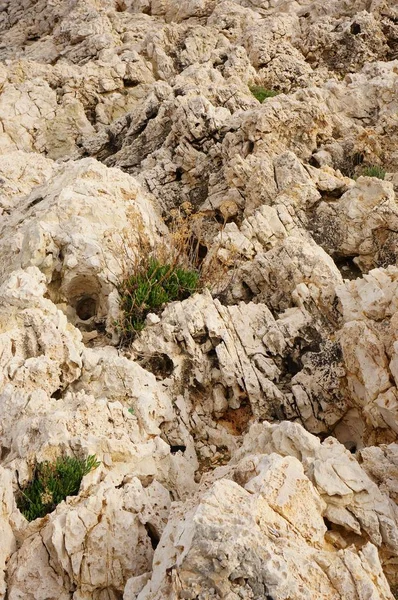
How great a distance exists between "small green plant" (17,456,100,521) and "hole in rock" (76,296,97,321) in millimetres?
3702

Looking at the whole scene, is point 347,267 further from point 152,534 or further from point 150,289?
point 152,534

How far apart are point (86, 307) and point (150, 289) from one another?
66.4 inches

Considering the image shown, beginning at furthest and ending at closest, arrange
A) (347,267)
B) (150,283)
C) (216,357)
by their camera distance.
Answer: (347,267), (150,283), (216,357)

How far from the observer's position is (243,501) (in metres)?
4.46

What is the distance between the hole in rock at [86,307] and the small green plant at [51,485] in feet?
12.1

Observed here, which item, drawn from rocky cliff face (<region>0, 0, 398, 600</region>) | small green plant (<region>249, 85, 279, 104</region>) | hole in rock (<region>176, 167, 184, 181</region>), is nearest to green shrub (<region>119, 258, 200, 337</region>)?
rocky cliff face (<region>0, 0, 398, 600</region>)

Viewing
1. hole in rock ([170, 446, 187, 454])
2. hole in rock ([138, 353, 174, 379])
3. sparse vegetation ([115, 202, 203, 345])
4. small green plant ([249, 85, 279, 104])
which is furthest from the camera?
small green plant ([249, 85, 279, 104])

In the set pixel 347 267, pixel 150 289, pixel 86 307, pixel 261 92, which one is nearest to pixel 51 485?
pixel 150 289

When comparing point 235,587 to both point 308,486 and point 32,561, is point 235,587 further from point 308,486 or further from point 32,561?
point 32,561

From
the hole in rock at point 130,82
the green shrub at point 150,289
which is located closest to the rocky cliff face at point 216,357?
the green shrub at point 150,289

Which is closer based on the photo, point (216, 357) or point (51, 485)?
point (51, 485)

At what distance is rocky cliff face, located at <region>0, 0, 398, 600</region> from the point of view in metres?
4.60

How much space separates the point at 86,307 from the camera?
9258mm

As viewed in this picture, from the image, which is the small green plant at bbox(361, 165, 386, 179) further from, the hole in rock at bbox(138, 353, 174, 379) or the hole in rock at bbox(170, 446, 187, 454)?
the hole in rock at bbox(170, 446, 187, 454)
